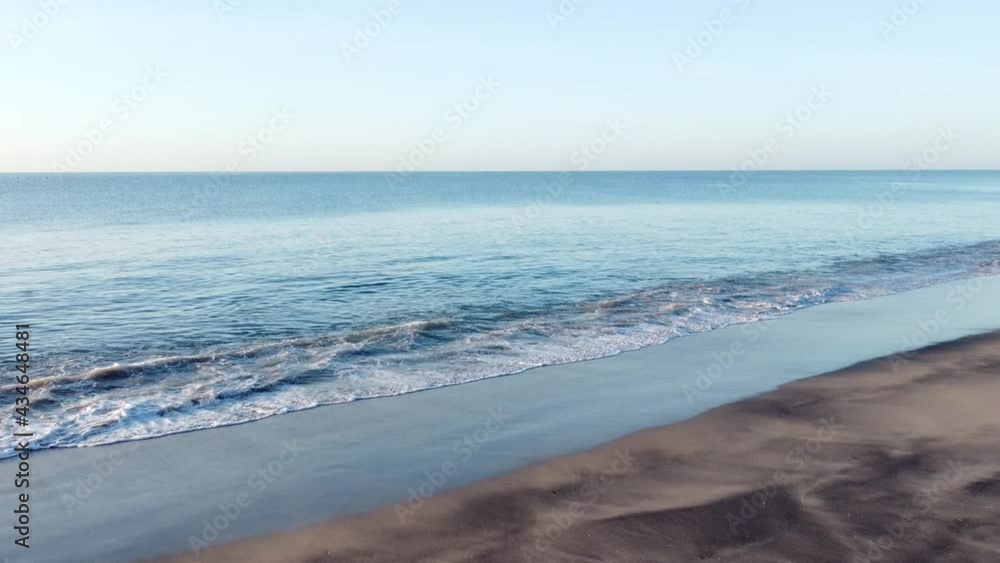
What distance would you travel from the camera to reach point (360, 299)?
23.0 metres

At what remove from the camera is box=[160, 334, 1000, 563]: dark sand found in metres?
7.53

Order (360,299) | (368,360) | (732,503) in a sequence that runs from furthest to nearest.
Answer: (360,299)
(368,360)
(732,503)

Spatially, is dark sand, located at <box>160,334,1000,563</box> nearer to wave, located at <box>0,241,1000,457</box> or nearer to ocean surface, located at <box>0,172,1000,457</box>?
ocean surface, located at <box>0,172,1000,457</box>

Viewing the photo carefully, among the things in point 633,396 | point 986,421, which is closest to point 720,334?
point 633,396

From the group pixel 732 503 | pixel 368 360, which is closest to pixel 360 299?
pixel 368 360

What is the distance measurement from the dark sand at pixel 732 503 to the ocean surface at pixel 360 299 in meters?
4.05

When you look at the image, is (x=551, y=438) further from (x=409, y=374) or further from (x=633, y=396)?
(x=409, y=374)

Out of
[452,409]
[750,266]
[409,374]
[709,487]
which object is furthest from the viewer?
[750,266]

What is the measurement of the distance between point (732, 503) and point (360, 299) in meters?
16.3

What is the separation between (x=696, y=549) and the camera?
7.51 metres

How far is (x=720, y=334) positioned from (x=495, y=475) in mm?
10602

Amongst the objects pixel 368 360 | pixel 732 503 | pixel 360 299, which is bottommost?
pixel 732 503

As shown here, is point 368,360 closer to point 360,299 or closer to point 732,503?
point 360,299

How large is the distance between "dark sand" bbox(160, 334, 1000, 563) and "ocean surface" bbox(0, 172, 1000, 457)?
405cm
